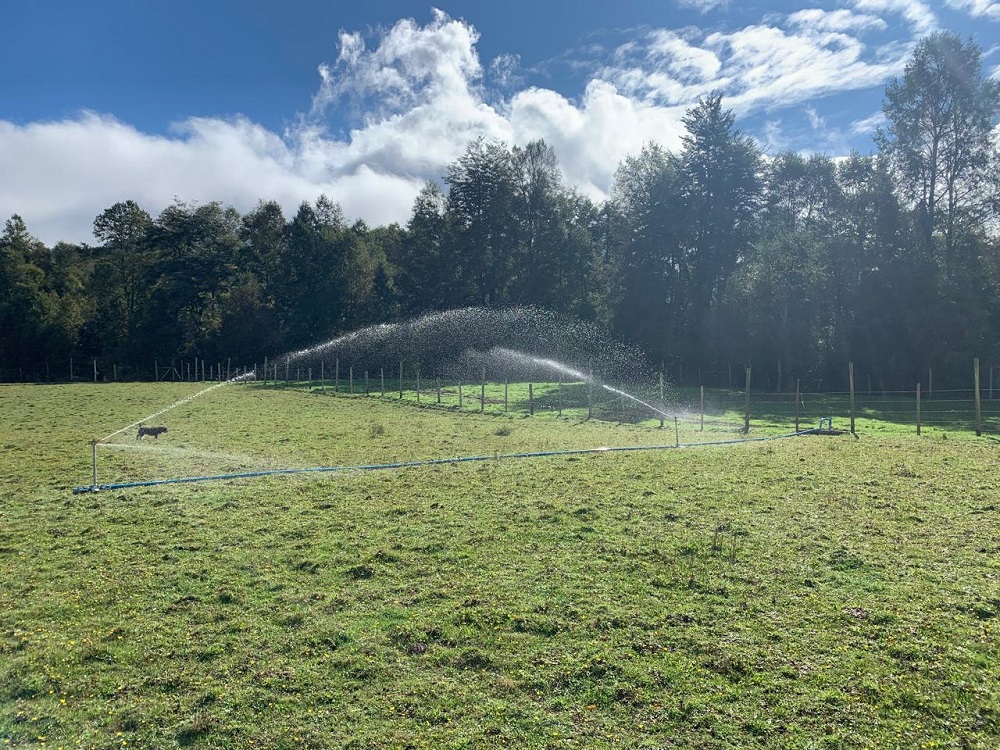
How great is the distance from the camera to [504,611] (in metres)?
6.81

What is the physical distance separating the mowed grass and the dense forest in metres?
33.1

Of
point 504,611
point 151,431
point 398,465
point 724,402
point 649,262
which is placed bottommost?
point 504,611

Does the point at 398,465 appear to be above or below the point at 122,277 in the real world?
below

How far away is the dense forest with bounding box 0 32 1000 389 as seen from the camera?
41.2m

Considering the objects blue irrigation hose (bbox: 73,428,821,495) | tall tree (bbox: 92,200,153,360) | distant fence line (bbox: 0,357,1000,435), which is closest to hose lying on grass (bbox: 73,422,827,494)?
blue irrigation hose (bbox: 73,428,821,495)

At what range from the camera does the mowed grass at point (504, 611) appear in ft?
16.2

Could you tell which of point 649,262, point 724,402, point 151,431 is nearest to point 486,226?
point 649,262

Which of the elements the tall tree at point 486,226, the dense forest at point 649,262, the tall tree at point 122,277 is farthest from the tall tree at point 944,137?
the tall tree at point 122,277

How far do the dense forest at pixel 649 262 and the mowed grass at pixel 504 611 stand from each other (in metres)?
33.1

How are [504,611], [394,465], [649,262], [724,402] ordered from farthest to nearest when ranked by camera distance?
[649,262] → [724,402] → [394,465] → [504,611]

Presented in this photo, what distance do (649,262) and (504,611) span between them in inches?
1935

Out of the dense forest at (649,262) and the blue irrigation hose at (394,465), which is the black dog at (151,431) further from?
the dense forest at (649,262)

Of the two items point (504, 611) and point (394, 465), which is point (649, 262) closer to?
point (394, 465)

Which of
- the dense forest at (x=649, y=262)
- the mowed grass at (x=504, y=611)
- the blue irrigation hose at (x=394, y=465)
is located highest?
the dense forest at (x=649, y=262)
